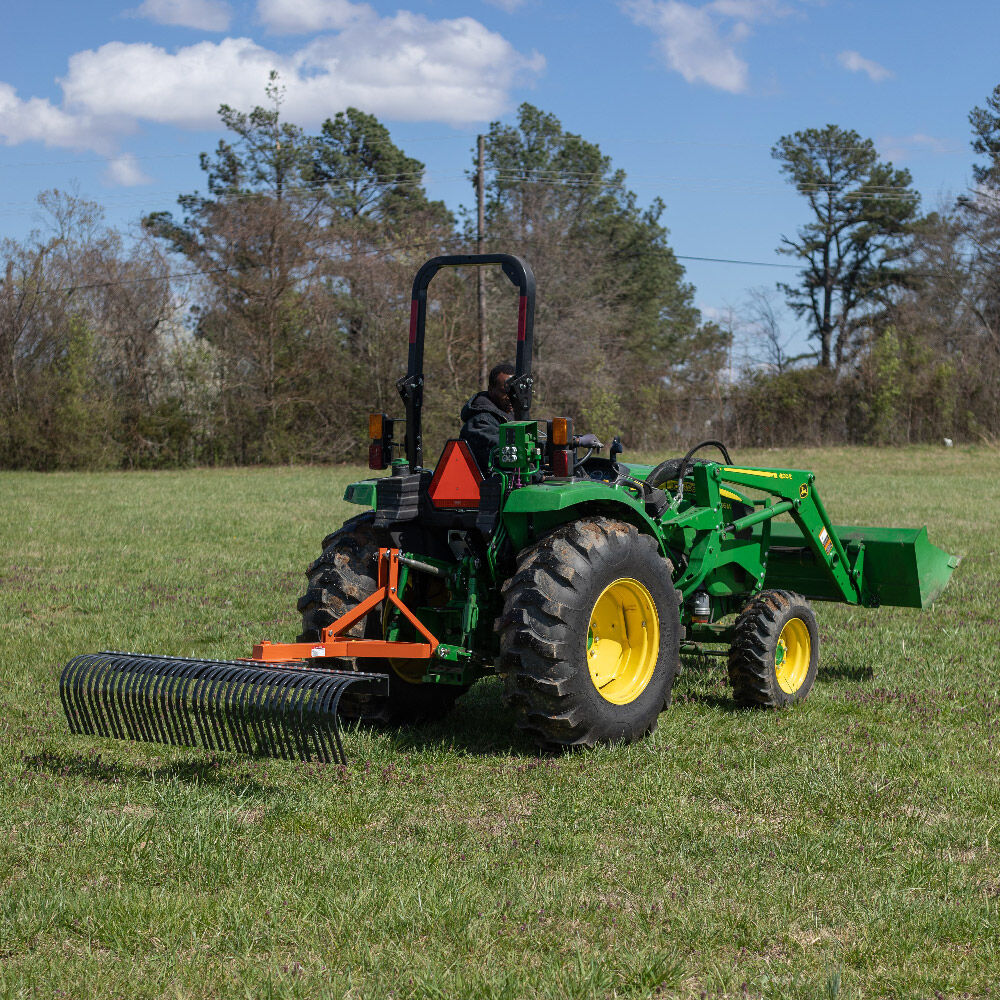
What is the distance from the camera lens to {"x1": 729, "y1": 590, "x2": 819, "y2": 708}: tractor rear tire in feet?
21.6

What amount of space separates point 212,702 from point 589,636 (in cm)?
193

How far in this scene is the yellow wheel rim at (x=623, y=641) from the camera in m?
5.89

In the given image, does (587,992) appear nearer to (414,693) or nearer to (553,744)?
(553,744)

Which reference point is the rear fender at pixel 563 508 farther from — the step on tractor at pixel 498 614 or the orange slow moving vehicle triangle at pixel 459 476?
the orange slow moving vehicle triangle at pixel 459 476

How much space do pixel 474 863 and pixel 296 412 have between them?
33170mm

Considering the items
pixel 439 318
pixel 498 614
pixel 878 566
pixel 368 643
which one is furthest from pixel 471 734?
pixel 439 318

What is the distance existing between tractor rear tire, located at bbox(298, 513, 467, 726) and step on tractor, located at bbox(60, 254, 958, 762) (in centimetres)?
1

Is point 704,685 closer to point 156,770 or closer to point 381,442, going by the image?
point 381,442

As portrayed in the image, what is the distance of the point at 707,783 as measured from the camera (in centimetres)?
523

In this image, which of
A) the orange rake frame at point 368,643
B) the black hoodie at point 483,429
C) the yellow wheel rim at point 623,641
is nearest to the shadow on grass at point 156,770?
the orange rake frame at point 368,643

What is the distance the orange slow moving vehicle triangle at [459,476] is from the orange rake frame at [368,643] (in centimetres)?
42

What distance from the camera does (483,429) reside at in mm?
6070

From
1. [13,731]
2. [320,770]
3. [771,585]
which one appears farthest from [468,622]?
[771,585]

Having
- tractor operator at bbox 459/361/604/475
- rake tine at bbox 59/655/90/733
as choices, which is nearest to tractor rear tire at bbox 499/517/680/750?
tractor operator at bbox 459/361/604/475
